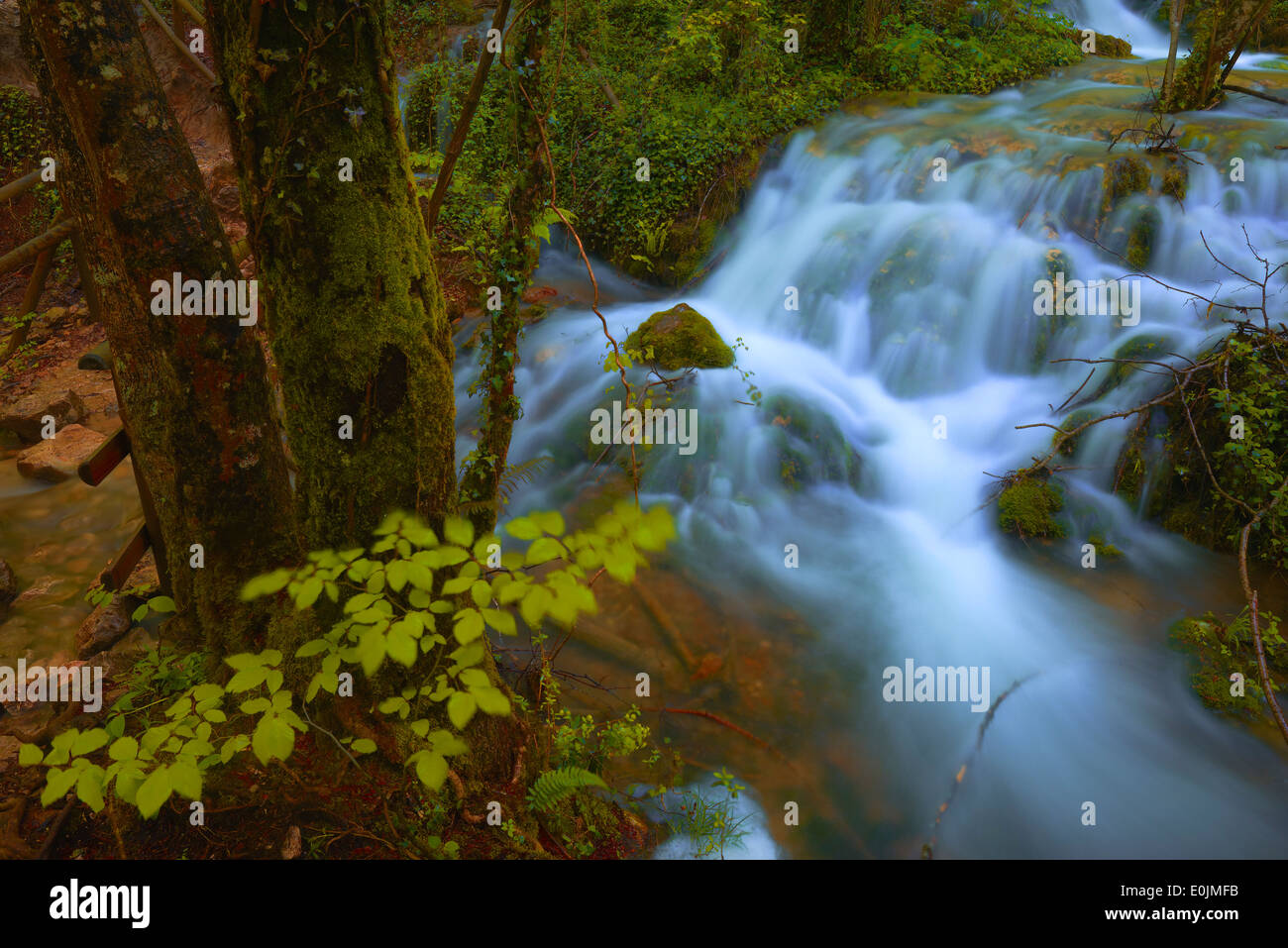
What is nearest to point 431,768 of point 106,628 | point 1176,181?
point 106,628

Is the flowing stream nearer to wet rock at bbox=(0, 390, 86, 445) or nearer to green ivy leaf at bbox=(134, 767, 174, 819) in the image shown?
wet rock at bbox=(0, 390, 86, 445)

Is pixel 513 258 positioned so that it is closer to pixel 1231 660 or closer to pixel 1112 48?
pixel 1231 660

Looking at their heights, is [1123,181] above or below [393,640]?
above

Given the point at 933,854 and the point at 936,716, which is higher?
the point at 936,716

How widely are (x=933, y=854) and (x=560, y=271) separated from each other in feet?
26.3

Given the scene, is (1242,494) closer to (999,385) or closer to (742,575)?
(999,385)

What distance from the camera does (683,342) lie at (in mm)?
7445

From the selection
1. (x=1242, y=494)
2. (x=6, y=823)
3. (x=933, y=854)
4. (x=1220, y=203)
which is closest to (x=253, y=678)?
(x=6, y=823)

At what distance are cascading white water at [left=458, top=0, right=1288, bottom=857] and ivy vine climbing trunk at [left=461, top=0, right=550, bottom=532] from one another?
2.51m

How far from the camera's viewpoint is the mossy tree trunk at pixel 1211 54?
8.66 metres

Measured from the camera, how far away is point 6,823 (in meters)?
2.96
